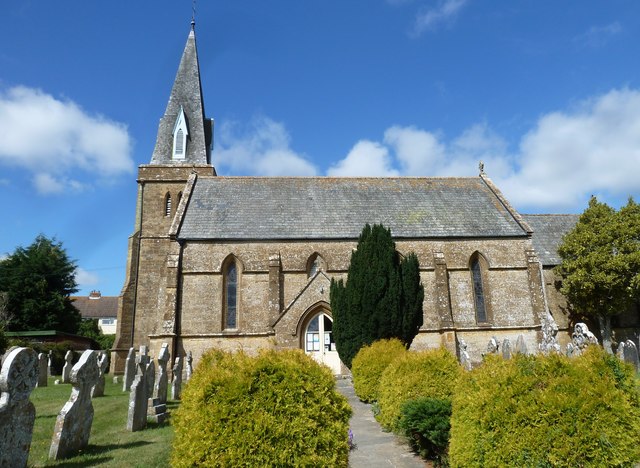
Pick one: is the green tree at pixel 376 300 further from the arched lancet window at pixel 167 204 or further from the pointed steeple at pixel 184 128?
the pointed steeple at pixel 184 128

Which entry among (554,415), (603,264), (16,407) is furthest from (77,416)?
(603,264)

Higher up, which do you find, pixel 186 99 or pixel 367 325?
pixel 186 99

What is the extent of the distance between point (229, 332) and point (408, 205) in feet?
38.9

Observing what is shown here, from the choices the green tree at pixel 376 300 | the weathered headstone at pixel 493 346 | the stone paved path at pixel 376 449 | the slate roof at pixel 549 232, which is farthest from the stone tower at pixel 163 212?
the slate roof at pixel 549 232

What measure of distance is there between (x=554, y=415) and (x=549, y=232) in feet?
83.2

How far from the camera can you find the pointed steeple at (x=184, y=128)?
2889 cm

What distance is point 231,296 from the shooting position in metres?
22.3

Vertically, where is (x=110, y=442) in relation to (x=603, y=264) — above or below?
below

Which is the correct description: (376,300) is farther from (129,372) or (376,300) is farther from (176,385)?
(129,372)

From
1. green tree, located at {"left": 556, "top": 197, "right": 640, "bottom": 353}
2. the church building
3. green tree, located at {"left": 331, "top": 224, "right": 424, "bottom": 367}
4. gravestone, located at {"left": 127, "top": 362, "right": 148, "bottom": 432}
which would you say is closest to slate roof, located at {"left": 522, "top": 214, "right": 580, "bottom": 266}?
the church building

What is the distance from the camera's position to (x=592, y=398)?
518cm

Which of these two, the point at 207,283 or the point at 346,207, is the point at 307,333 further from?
the point at 346,207

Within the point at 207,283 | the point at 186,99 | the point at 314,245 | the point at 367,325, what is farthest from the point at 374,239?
the point at 186,99

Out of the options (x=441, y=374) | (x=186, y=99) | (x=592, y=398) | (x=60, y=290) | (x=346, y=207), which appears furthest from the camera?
(x=60, y=290)
